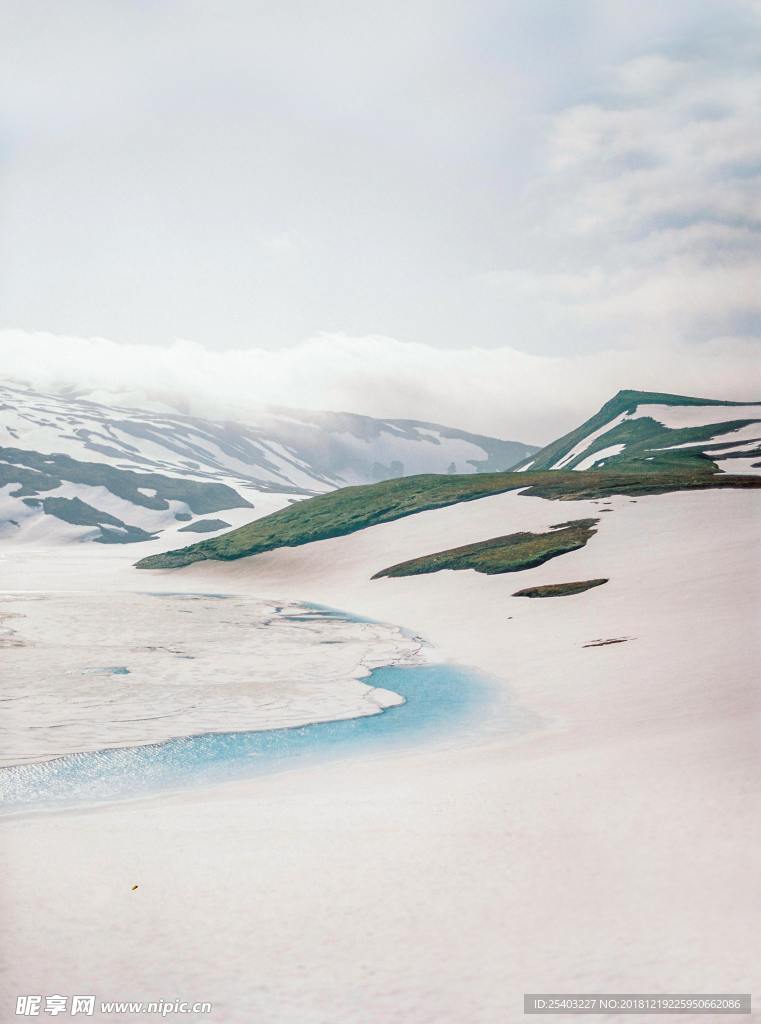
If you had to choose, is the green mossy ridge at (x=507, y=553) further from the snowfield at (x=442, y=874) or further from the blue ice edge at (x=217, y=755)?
the snowfield at (x=442, y=874)

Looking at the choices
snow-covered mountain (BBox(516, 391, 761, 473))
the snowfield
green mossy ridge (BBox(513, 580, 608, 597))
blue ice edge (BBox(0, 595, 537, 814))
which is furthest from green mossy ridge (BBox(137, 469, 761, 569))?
the snowfield

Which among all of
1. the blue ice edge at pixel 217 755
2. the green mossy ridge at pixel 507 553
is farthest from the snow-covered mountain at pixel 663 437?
the blue ice edge at pixel 217 755

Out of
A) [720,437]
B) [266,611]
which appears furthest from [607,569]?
[720,437]

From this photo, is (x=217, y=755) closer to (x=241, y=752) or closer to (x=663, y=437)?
(x=241, y=752)

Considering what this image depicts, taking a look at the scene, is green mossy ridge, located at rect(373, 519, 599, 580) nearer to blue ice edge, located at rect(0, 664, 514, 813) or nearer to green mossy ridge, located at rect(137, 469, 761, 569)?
green mossy ridge, located at rect(137, 469, 761, 569)

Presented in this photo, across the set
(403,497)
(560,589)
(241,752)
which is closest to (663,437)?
(403,497)

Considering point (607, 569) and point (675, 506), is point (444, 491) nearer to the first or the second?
point (675, 506)
